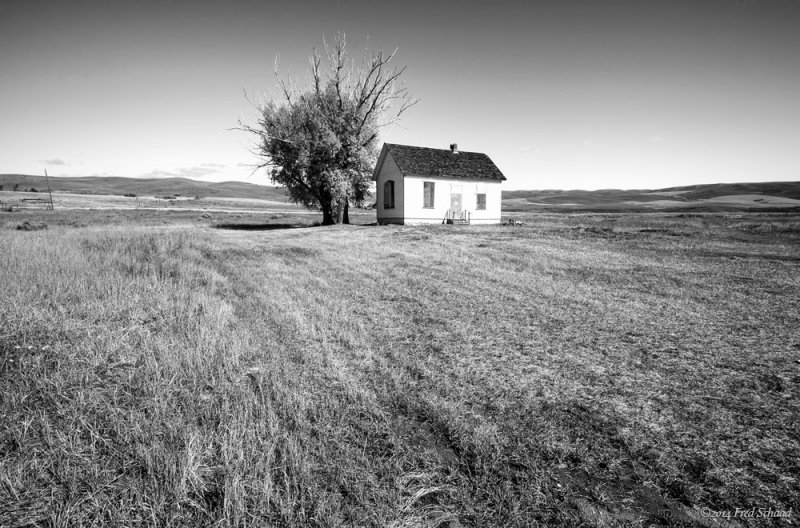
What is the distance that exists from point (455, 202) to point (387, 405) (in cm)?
2561

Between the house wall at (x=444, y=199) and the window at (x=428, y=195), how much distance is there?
0.70ft

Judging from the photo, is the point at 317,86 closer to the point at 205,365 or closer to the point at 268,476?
the point at 205,365

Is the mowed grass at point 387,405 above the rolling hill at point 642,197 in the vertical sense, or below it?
below

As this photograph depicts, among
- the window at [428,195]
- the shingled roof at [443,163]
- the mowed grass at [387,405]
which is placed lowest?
the mowed grass at [387,405]

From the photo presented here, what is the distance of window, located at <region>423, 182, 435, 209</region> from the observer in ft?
88.0

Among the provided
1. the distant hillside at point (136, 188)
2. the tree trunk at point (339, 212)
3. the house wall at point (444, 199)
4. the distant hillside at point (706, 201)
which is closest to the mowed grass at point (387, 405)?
the house wall at point (444, 199)

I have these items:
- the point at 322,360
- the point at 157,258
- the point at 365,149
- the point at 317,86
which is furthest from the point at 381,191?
the point at 322,360

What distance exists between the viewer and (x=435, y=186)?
88.6 ft

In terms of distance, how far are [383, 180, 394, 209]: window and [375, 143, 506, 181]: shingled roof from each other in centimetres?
212

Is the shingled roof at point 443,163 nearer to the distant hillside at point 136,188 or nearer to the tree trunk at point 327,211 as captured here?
the tree trunk at point 327,211

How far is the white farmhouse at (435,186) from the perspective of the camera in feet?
87.0

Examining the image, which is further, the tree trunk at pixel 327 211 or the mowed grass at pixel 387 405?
the tree trunk at pixel 327 211

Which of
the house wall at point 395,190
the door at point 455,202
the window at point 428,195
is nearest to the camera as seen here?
the house wall at point 395,190

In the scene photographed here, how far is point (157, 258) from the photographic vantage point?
931 centimetres
